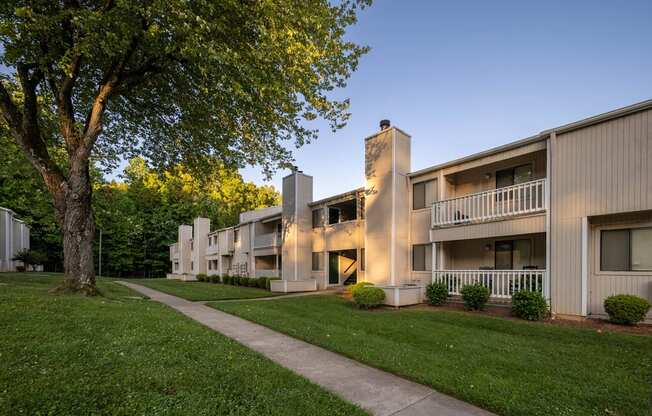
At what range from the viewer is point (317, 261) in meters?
20.5

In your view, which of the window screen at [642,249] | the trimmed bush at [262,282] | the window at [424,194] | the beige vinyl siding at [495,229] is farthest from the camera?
the trimmed bush at [262,282]

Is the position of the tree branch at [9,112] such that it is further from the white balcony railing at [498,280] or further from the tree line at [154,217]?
the tree line at [154,217]

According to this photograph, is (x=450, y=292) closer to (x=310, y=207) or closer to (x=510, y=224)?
(x=510, y=224)

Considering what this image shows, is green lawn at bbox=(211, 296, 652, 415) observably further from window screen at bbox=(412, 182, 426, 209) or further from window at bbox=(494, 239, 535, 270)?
window screen at bbox=(412, 182, 426, 209)

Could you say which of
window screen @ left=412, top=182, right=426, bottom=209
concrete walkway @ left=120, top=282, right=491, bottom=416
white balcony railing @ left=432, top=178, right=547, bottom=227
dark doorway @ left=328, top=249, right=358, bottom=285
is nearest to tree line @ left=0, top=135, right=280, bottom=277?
dark doorway @ left=328, top=249, right=358, bottom=285

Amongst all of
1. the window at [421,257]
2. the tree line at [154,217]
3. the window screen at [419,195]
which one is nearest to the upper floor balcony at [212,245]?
the tree line at [154,217]

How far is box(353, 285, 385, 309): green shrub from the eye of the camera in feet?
38.2

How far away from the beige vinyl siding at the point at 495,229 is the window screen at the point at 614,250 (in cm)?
151

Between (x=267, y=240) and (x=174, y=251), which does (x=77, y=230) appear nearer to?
(x=267, y=240)

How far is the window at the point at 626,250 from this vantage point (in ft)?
28.2

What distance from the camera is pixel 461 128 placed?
13.7 metres

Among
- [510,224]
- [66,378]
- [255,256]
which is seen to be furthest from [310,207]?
[66,378]

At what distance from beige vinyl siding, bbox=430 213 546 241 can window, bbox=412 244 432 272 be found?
115 cm

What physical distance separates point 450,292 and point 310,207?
35.3 ft
